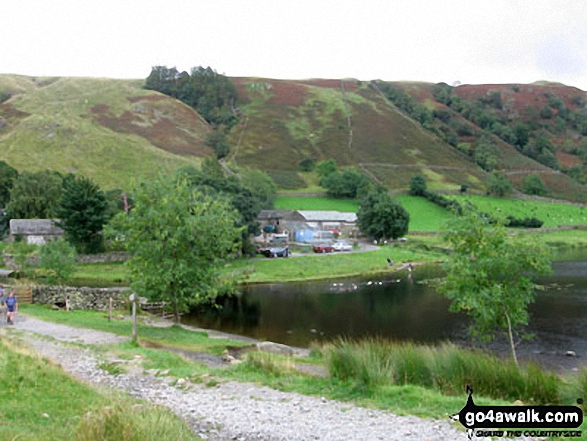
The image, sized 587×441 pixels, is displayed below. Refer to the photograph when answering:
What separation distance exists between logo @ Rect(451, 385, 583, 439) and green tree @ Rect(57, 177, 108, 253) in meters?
63.6

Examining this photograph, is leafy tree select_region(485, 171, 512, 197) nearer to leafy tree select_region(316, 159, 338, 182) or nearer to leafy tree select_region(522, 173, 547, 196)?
leafy tree select_region(522, 173, 547, 196)

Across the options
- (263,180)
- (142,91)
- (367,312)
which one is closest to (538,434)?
(367,312)

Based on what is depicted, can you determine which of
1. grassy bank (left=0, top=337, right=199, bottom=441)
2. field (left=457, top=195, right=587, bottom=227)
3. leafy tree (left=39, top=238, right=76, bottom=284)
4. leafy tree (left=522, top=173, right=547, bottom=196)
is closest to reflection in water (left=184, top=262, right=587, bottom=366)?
leafy tree (left=39, top=238, right=76, bottom=284)

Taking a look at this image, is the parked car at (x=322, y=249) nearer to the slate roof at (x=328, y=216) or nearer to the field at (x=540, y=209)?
the slate roof at (x=328, y=216)

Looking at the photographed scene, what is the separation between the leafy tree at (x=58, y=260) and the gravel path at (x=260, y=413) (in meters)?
31.9

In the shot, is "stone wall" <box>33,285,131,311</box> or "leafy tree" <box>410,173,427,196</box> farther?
"leafy tree" <box>410,173,427,196</box>

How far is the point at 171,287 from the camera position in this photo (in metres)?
32.8

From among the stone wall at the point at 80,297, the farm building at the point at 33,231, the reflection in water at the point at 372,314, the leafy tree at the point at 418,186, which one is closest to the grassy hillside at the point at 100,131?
the farm building at the point at 33,231

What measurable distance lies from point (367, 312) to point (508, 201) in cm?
9180

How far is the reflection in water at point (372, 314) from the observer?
3559 centimetres

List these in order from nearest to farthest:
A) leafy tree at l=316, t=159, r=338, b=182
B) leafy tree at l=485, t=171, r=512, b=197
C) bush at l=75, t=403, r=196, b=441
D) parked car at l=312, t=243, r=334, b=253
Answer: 1. bush at l=75, t=403, r=196, b=441
2. parked car at l=312, t=243, r=334, b=253
3. leafy tree at l=485, t=171, r=512, b=197
4. leafy tree at l=316, t=159, r=338, b=182

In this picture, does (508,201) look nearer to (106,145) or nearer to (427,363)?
(106,145)

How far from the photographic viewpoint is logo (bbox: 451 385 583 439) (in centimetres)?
1111

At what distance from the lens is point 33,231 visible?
76.3m
